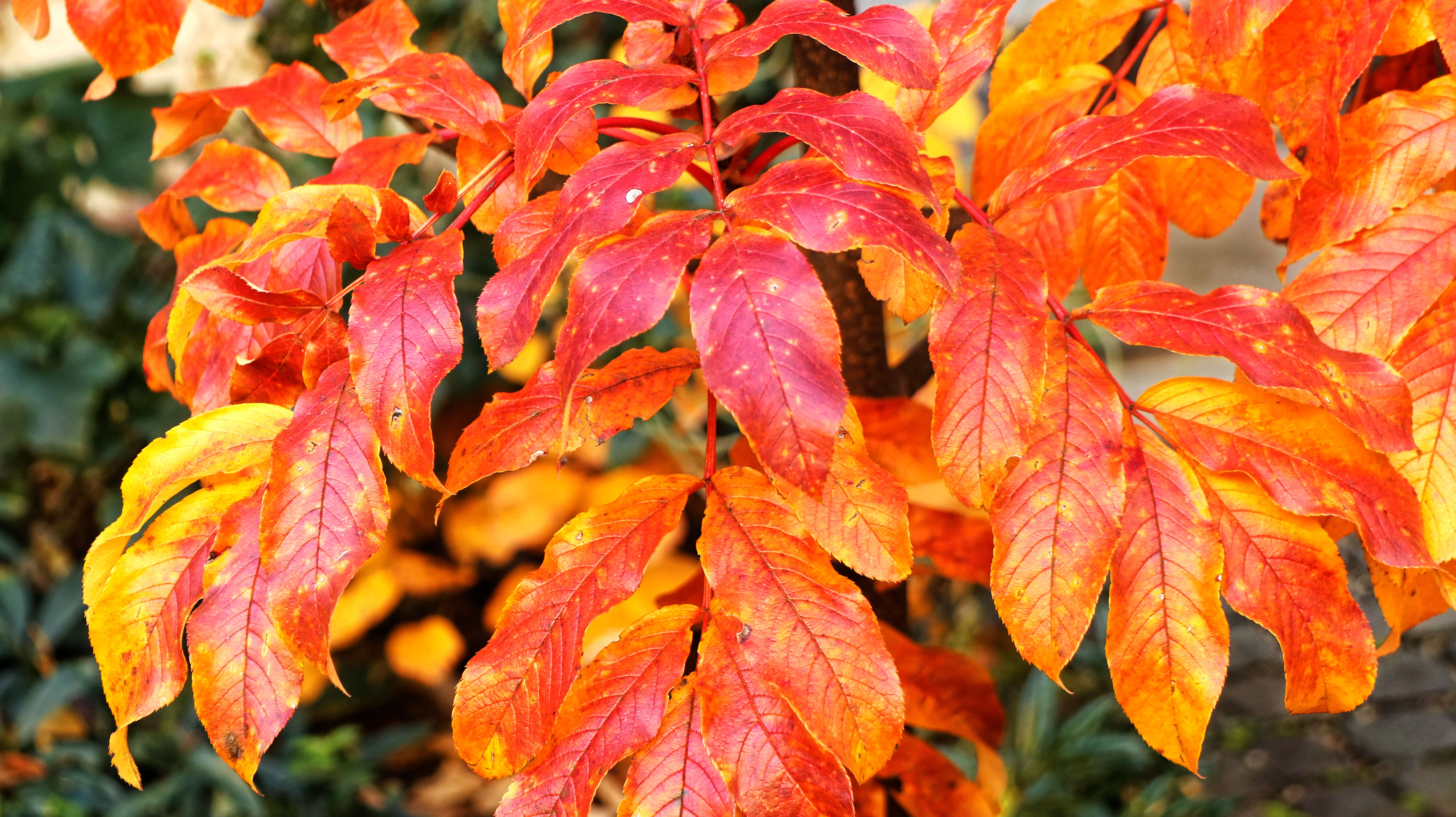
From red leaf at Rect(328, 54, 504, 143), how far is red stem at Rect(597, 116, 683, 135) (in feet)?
0.18

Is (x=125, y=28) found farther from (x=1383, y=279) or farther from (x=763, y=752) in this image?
(x=1383, y=279)

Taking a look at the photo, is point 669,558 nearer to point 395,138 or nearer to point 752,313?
point 395,138

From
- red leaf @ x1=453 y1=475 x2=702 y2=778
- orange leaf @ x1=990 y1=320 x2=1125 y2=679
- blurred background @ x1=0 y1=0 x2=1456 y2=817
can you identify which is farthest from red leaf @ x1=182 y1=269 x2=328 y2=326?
blurred background @ x1=0 y1=0 x2=1456 y2=817

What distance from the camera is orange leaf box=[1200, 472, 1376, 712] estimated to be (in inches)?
17.0

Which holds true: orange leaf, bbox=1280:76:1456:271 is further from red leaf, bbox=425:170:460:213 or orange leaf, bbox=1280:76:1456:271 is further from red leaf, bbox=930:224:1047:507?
red leaf, bbox=425:170:460:213

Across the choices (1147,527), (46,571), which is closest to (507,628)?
(1147,527)

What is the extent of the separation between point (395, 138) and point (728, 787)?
1.24 feet

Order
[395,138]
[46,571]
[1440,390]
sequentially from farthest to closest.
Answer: [46,571] < [395,138] < [1440,390]

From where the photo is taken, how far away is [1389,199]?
480mm

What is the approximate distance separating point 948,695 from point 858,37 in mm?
449

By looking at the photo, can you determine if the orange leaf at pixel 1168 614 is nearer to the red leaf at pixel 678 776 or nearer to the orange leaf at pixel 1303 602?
the orange leaf at pixel 1303 602

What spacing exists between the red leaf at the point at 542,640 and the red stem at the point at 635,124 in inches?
8.1

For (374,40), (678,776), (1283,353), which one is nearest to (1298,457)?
(1283,353)

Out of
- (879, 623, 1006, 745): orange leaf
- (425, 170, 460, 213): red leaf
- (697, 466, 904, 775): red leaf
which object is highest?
(425, 170, 460, 213): red leaf
